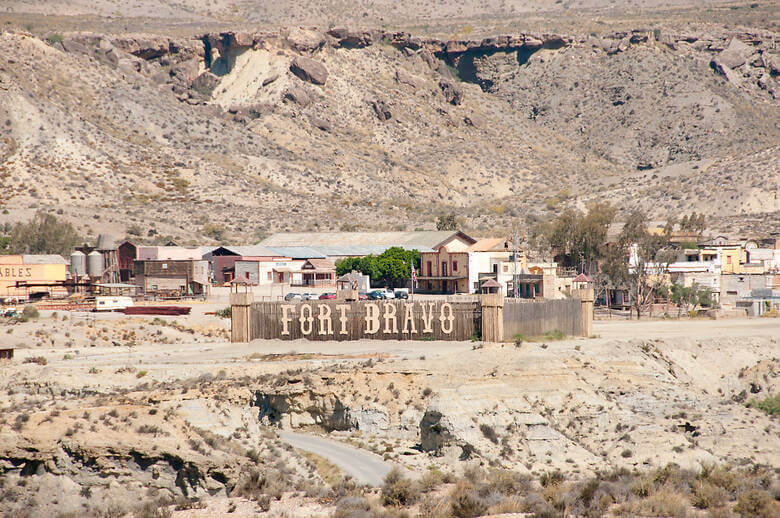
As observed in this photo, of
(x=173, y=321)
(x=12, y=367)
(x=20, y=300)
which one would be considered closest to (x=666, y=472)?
(x=12, y=367)

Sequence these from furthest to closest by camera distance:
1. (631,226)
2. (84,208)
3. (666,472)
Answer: (84,208) → (631,226) → (666,472)

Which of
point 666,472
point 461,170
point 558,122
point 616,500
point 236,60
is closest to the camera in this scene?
point 616,500

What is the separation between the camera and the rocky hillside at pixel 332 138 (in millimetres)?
132875

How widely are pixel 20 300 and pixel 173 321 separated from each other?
1887cm

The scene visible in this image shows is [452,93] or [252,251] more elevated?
[452,93]

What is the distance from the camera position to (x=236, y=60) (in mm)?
185750

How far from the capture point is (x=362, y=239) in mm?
109375

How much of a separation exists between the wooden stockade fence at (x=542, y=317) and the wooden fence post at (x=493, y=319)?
0.63 m

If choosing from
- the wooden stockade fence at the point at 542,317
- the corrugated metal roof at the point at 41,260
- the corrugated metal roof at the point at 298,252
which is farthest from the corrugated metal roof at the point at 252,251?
the wooden stockade fence at the point at 542,317

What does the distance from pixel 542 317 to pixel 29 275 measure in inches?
1830

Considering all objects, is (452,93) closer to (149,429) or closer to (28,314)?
(28,314)

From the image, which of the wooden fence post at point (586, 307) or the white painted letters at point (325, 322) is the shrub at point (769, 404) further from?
the white painted letters at point (325, 322)

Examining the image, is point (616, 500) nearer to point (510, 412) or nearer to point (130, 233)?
point (510, 412)

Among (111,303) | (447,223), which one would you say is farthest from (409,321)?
(447,223)
